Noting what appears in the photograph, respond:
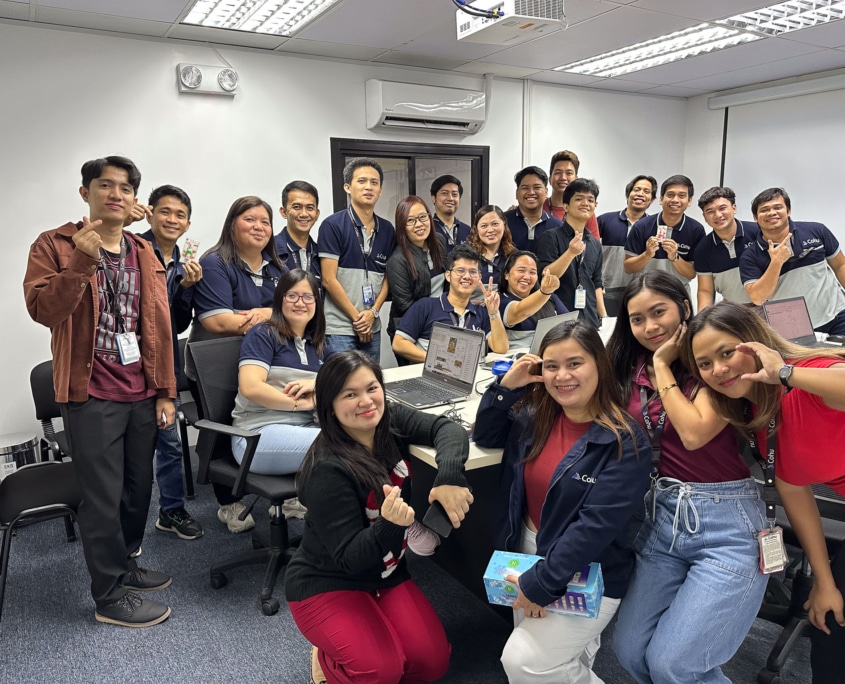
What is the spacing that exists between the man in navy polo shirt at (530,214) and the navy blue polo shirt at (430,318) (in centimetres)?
118

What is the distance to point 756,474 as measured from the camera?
71.9 inches

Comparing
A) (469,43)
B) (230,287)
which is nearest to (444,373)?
(230,287)

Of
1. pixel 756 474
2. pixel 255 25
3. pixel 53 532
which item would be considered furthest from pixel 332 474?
pixel 255 25

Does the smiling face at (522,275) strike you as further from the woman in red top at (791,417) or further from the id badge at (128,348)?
the id badge at (128,348)

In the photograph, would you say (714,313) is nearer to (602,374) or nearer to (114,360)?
(602,374)

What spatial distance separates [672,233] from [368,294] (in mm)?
2277

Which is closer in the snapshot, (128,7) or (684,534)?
(684,534)

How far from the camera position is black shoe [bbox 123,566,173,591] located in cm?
251

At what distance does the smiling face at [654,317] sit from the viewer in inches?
71.3

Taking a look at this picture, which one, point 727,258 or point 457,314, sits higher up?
point 727,258

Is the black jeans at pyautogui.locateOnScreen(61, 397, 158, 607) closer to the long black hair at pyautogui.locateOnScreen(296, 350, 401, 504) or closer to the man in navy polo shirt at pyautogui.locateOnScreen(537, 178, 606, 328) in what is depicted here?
the long black hair at pyautogui.locateOnScreen(296, 350, 401, 504)

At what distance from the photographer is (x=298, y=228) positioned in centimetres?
346

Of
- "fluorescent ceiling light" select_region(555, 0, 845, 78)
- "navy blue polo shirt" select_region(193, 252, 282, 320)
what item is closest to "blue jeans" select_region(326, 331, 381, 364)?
"navy blue polo shirt" select_region(193, 252, 282, 320)

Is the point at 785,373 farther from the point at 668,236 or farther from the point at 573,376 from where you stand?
the point at 668,236
